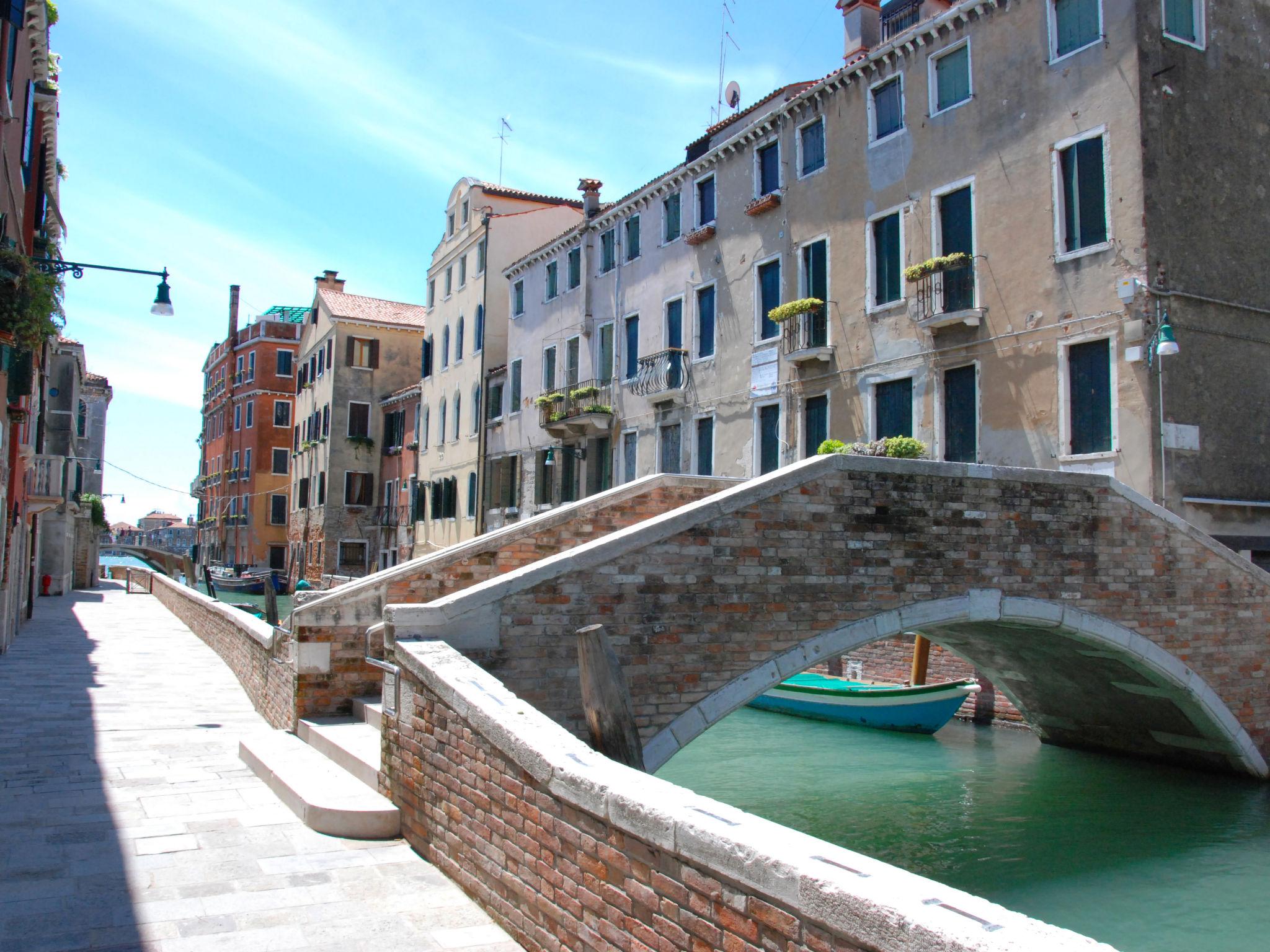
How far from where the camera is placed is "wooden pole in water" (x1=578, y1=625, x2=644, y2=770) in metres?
5.55

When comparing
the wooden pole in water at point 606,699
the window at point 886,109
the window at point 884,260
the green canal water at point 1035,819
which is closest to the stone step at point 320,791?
the wooden pole in water at point 606,699

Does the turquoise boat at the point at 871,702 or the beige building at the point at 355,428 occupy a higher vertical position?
the beige building at the point at 355,428

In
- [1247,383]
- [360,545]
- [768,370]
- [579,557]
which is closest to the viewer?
[579,557]

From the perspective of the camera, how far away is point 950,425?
13.1 meters

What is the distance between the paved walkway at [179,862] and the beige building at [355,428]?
1040 inches

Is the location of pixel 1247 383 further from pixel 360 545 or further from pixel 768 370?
pixel 360 545

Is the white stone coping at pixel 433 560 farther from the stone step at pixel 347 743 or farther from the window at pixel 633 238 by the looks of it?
the window at pixel 633 238

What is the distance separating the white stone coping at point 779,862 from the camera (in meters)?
2.33

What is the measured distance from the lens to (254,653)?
10.4 m

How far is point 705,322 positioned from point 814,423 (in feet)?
11.6

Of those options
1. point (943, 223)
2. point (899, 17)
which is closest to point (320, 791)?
point (943, 223)

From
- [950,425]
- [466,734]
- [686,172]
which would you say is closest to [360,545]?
[686,172]

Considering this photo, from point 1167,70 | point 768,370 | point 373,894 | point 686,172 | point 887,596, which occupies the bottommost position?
point 373,894

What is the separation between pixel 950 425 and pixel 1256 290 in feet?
12.2
